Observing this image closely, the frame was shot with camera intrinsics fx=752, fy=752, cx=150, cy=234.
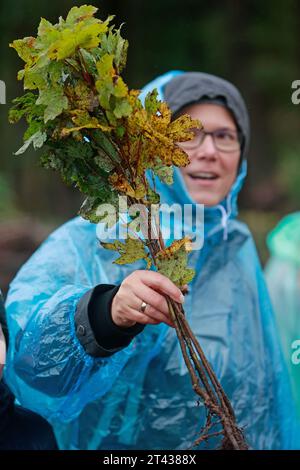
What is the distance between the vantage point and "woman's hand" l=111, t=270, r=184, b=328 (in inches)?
70.9

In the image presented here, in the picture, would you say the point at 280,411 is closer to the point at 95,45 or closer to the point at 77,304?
the point at 77,304

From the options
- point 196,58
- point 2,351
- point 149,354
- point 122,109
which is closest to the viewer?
point 122,109

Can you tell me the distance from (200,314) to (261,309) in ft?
1.05

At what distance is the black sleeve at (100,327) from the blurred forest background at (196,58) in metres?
8.44

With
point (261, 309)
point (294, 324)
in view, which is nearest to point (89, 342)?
point (261, 309)

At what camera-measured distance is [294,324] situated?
357 centimetres

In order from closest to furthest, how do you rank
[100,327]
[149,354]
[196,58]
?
[100,327], [149,354], [196,58]

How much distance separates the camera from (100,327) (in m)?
2.01

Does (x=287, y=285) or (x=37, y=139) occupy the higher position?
(x=37, y=139)

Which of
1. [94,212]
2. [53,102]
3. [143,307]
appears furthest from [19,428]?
[53,102]

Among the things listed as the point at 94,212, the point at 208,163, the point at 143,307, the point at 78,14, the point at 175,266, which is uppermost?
the point at 78,14

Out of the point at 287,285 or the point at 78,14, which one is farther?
the point at 287,285

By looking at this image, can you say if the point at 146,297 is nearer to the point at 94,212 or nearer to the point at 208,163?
the point at 94,212

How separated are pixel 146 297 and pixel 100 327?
24 centimetres
